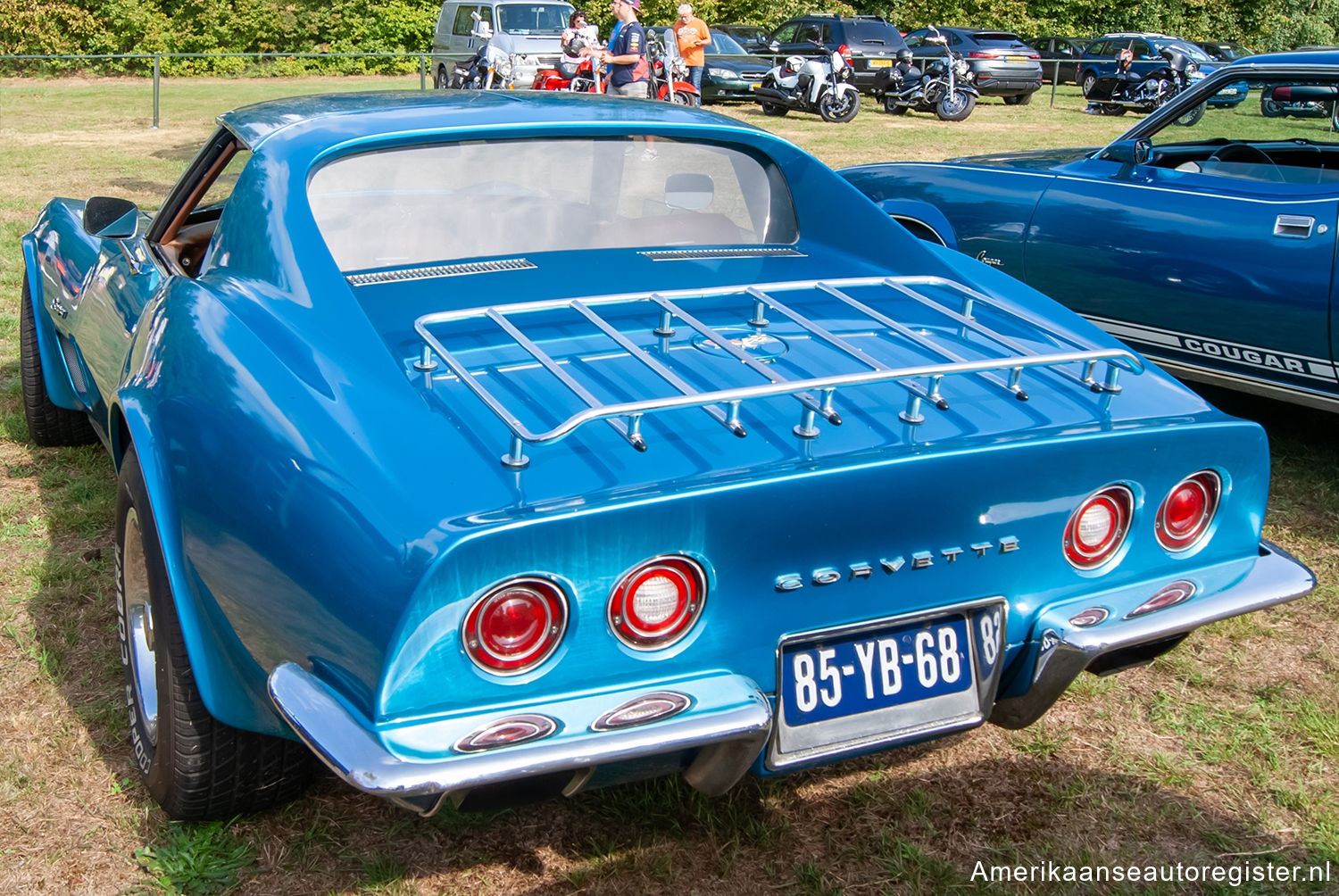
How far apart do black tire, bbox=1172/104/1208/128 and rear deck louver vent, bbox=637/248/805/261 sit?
264 cm

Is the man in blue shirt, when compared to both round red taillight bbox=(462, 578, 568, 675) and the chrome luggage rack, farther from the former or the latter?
round red taillight bbox=(462, 578, 568, 675)

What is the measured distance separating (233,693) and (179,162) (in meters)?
11.6

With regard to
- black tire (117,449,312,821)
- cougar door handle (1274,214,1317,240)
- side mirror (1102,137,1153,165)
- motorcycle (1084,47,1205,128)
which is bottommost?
black tire (117,449,312,821)

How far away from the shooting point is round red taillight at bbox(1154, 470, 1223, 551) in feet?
7.48

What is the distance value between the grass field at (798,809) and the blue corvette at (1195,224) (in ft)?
3.56

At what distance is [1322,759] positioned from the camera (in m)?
2.70

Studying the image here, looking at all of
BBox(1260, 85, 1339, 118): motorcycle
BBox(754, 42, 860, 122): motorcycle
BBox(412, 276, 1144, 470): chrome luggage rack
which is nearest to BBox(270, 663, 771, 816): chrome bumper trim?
BBox(412, 276, 1144, 470): chrome luggage rack

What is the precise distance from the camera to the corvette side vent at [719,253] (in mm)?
2900

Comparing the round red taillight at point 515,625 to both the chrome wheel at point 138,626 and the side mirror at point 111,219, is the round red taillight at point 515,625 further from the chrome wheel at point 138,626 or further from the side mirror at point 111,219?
the side mirror at point 111,219

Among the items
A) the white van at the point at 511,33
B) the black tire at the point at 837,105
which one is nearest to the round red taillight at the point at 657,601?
the white van at the point at 511,33

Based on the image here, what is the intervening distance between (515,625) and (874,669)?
63 cm

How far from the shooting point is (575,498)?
1.78m

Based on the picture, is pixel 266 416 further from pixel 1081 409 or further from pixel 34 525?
pixel 34 525

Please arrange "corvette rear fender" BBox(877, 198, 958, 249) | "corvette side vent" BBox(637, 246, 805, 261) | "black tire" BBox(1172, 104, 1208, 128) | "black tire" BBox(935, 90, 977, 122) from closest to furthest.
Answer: "corvette side vent" BBox(637, 246, 805, 261), "corvette rear fender" BBox(877, 198, 958, 249), "black tire" BBox(1172, 104, 1208, 128), "black tire" BBox(935, 90, 977, 122)
